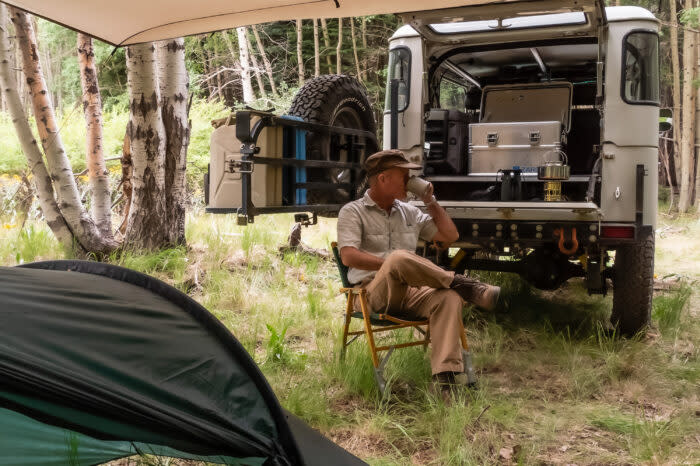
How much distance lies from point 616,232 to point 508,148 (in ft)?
4.01

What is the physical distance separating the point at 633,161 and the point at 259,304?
9.68 ft

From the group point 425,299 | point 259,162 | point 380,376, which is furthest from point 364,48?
point 380,376

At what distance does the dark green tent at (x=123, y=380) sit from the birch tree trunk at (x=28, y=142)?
3.89m

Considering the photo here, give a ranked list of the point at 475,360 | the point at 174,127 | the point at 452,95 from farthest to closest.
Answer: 1. the point at 174,127
2. the point at 452,95
3. the point at 475,360

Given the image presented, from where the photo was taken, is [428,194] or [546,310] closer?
[428,194]

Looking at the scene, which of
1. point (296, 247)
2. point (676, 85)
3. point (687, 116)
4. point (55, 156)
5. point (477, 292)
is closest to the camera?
point (477, 292)

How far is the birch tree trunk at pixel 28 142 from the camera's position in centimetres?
584

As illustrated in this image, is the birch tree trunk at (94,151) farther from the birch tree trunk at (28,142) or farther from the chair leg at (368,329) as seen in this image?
the chair leg at (368,329)

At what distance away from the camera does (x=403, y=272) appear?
144 inches

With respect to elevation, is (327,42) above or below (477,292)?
above

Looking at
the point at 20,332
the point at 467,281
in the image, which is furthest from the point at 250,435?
the point at 467,281

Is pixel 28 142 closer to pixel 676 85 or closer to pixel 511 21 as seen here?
pixel 511 21

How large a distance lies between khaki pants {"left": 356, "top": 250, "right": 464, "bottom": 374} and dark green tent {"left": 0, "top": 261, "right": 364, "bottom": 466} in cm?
114

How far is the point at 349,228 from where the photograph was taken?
3951 millimetres
